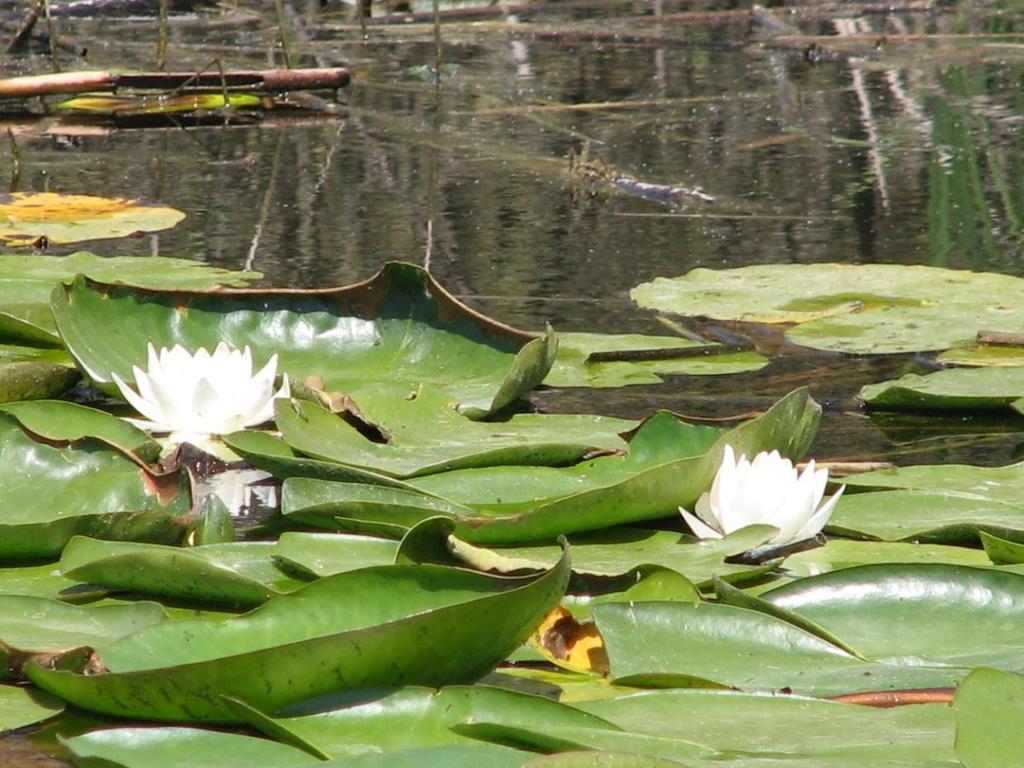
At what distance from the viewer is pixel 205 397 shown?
1.91 metres

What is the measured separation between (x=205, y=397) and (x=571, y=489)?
447mm

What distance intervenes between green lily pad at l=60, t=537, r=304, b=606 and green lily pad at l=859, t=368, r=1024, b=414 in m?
0.96

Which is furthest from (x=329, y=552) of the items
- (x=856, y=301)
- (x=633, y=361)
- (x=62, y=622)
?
(x=856, y=301)

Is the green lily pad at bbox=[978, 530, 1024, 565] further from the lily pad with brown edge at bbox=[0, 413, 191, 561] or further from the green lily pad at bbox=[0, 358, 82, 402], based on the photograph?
the green lily pad at bbox=[0, 358, 82, 402]

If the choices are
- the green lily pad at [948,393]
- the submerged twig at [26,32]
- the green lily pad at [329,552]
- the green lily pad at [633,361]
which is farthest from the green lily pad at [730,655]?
the submerged twig at [26,32]

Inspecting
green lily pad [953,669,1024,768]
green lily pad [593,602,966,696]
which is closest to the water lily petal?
green lily pad [593,602,966,696]

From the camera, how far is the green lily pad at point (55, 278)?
235 cm

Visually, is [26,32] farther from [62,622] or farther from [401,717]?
[401,717]

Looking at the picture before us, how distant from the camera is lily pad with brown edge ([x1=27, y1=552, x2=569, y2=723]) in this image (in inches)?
46.9

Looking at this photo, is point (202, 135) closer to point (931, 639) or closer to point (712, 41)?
point (712, 41)

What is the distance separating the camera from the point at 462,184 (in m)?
3.98

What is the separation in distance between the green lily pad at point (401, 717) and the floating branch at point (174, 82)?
12.9 feet

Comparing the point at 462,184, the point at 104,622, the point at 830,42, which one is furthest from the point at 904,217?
the point at 830,42

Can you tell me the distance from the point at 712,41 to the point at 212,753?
21.1 ft
